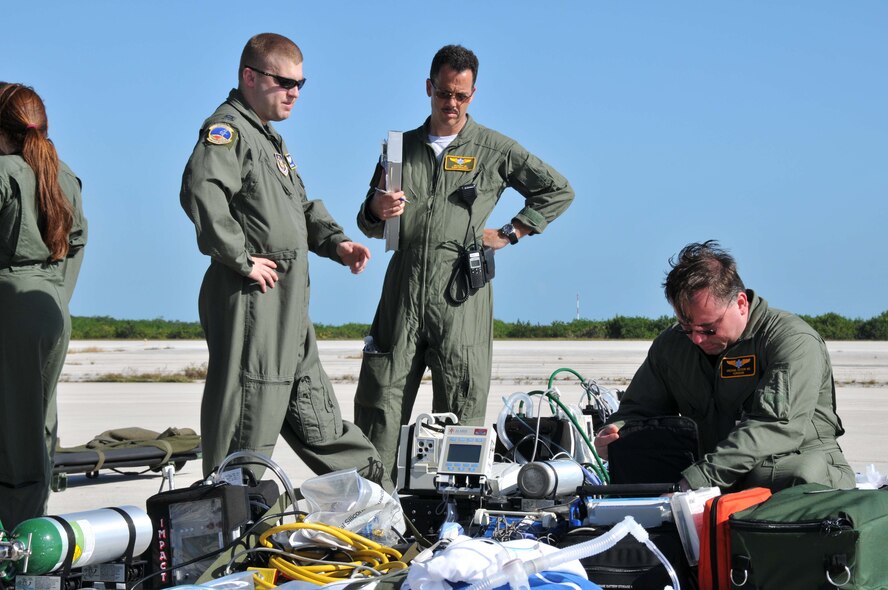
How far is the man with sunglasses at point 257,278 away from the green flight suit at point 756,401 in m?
1.44

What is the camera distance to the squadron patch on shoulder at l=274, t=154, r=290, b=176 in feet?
17.0

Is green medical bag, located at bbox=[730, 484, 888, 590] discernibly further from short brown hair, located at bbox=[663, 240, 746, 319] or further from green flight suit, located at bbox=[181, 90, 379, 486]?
green flight suit, located at bbox=[181, 90, 379, 486]

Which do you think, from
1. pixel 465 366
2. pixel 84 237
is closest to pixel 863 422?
pixel 465 366

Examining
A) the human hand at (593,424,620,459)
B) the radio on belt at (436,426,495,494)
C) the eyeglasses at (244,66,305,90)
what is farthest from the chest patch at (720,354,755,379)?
the eyeglasses at (244,66,305,90)

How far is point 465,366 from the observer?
5750mm

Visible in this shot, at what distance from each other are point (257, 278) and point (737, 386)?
2.01 m

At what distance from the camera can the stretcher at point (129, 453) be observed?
24.4 ft

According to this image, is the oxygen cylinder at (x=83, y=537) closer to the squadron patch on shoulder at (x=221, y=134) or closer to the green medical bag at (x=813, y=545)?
the squadron patch on shoulder at (x=221, y=134)

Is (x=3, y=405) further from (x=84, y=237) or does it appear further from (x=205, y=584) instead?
(x=205, y=584)

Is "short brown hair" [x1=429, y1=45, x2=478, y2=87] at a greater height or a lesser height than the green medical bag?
greater

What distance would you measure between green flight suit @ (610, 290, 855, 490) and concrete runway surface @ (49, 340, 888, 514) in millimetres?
3231

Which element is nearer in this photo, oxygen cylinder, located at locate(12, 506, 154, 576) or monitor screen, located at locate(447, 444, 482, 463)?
oxygen cylinder, located at locate(12, 506, 154, 576)

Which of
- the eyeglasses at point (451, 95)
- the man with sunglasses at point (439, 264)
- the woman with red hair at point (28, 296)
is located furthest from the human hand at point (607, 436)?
the woman with red hair at point (28, 296)

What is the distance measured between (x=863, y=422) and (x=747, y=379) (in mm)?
7491
